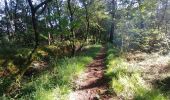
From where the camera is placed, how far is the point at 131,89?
8352 millimetres

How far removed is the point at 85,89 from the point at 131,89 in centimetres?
170

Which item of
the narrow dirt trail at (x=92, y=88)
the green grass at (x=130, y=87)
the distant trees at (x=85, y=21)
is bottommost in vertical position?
the narrow dirt trail at (x=92, y=88)

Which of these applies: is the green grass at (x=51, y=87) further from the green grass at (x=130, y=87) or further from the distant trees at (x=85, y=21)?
the distant trees at (x=85, y=21)

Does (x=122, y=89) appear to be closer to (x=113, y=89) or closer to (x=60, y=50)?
(x=113, y=89)

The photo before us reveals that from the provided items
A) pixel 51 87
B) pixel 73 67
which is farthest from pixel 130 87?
pixel 73 67

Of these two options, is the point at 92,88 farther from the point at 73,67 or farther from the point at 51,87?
the point at 73,67

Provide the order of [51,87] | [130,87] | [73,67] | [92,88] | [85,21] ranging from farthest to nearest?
[85,21], [73,67], [92,88], [51,87], [130,87]

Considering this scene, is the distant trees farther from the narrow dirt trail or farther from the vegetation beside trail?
the narrow dirt trail

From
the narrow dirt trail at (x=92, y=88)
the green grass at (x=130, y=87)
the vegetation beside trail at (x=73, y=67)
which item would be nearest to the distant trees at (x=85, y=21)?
the vegetation beside trail at (x=73, y=67)

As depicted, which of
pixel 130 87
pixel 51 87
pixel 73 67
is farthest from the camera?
pixel 73 67

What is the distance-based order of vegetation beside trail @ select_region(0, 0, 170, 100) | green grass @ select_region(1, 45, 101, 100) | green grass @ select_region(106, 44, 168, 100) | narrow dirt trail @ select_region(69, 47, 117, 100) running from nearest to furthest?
green grass @ select_region(106, 44, 168, 100) < green grass @ select_region(1, 45, 101, 100) < narrow dirt trail @ select_region(69, 47, 117, 100) < vegetation beside trail @ select_region(0, 0, 170, 100)

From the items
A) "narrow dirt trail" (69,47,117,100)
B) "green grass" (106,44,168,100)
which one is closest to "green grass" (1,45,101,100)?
"narrow dirt trail" (69,47,117,100)

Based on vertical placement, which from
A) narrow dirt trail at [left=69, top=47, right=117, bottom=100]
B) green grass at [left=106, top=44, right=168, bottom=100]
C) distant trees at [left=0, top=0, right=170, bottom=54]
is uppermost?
distant trees at [left=0, top=0, right=170, bottom=54]

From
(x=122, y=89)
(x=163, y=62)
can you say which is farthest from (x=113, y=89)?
(x=163, y=62)
